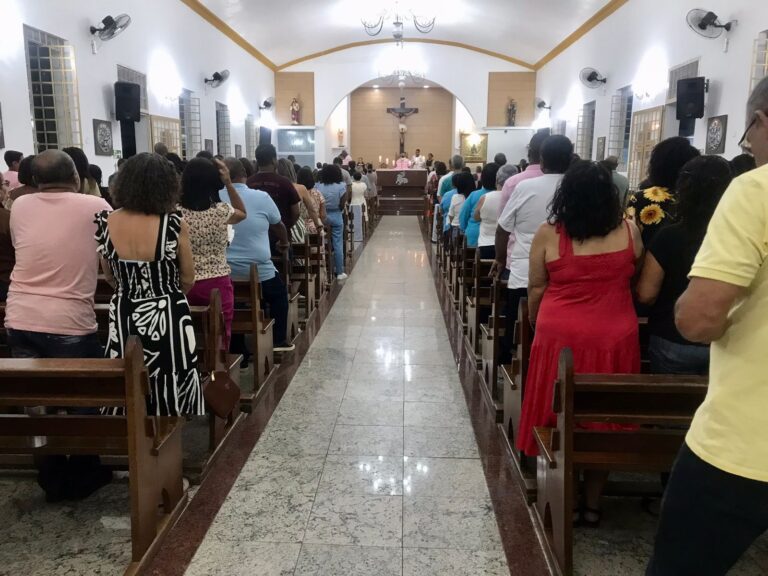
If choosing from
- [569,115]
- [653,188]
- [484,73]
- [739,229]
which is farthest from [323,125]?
[739,229]

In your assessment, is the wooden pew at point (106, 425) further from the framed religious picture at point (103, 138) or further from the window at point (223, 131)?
the window at point (223, 131)

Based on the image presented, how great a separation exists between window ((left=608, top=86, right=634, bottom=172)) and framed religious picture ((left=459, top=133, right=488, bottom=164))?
7239mm

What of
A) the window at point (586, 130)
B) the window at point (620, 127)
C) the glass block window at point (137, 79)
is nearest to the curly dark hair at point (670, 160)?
the glass block window at point (137, 79)

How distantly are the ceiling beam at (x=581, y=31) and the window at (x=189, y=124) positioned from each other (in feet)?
23.5

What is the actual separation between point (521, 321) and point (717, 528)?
1690mm

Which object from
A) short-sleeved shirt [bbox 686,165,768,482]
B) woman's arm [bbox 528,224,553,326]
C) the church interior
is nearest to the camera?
short-sleeved shirt [bbox 686,165,768,482]

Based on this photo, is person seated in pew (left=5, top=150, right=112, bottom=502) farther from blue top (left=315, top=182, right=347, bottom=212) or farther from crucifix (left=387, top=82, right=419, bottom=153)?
crucifix (left=387, top=82, right=419, bottom=153)

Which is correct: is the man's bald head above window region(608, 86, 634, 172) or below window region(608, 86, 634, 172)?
below

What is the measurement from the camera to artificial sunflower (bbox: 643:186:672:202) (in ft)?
9.53

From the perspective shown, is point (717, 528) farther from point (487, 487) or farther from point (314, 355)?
point (314, 355)

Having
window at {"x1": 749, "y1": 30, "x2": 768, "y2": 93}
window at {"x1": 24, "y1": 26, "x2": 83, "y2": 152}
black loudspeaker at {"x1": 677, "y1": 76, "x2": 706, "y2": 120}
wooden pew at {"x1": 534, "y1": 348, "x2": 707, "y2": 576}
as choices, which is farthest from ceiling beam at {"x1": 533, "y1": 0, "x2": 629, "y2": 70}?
wooden pew at {"x1": 534, "y1": 348, "x2": 707, "y2": 576}

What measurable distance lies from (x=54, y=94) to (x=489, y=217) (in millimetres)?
4995

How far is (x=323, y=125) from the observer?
18312 millimetres

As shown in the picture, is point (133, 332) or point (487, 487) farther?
point (487, 487)
